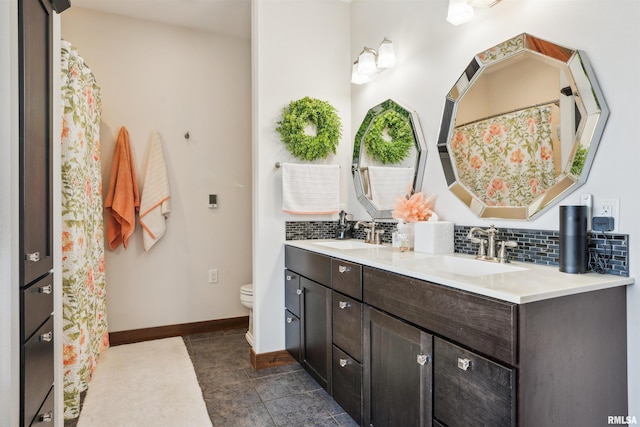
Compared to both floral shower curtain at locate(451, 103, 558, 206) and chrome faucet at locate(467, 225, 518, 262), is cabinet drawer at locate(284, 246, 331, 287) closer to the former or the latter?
chrome faucet at locate(467, 225, 518, 262)

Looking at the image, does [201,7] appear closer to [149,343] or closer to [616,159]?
[149,343]

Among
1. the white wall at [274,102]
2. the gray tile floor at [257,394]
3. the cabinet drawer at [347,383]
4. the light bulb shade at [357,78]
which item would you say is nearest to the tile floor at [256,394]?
the gray tile floor at [257,394]

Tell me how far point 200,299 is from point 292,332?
1185 mm

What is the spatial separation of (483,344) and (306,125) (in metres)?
1.95

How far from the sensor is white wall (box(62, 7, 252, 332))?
3.05 m

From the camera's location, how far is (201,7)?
2.95 m

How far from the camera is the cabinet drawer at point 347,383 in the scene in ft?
5.91

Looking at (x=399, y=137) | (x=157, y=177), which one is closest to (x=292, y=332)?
(x=399, y=137)

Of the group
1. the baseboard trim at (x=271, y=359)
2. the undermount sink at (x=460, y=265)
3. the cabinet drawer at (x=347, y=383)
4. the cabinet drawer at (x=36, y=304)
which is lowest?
the baseboard trim at (x=271, y=359)

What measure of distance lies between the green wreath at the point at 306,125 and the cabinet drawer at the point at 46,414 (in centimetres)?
189

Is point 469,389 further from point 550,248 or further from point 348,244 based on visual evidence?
point 348,244

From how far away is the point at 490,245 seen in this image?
171 cm

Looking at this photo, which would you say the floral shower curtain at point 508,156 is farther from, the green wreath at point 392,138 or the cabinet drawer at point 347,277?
the cabinet drawer at point 347,277

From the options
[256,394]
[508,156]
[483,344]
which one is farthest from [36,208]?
[508,156]
